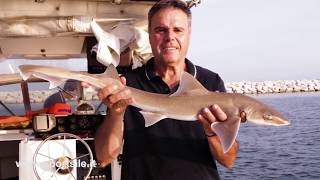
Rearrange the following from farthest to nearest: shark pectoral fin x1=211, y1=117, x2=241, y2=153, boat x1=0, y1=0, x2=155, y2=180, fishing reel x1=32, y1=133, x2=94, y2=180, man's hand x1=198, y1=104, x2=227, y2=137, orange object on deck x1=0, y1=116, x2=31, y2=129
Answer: orange object on deck x1=0, y1=116, x2=31, y2=129
fishing reel x1=32, y1=133, x2=94, y2=180
boat x1=0, y1=0, x2=155, y2=180
man's hand x1=198, y1=104, x2=227, y2=137
shark pectoral fin x1=211, y1=117, x2=241, y2=153

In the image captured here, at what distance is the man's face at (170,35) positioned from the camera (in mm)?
3102

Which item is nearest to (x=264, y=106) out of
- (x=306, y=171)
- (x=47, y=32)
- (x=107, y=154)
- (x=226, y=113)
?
(x=226, y=113)

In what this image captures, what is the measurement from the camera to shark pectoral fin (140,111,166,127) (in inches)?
120

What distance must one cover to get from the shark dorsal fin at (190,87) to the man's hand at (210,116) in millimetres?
156

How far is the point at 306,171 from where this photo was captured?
14.0m

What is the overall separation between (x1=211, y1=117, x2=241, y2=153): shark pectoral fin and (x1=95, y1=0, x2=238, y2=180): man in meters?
0.07

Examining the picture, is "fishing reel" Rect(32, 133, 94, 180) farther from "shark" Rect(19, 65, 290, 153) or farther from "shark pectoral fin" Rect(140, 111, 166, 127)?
"shark pectoral fin" Rect(140, 111, 166, 127)

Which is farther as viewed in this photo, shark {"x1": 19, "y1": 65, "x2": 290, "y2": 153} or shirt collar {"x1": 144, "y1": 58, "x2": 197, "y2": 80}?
shirt collar {"x1": 144, "y1": 58, "x2": 197, "y2": 80}

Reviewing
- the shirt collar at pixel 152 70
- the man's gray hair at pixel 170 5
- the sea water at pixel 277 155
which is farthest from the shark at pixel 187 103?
the sea water at pixel 277 155

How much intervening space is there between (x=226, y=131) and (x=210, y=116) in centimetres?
18

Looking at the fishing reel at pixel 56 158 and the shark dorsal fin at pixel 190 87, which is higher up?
the shark dorsal fin at pixel 190 87

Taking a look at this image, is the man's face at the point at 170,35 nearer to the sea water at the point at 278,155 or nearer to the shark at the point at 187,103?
the shark at the point at 187,103

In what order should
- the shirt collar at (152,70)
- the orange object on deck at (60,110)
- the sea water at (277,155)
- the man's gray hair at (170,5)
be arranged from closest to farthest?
the man's gray hair at (170,5) < the shirt collar at (152,70) < the orange object on deck at (60,110) < the sea water at (277,155)

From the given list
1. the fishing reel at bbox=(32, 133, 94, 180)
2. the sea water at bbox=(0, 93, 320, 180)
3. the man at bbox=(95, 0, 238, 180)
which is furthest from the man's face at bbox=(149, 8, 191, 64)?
the sea water at bbox=(0, 93, 320, 180)
